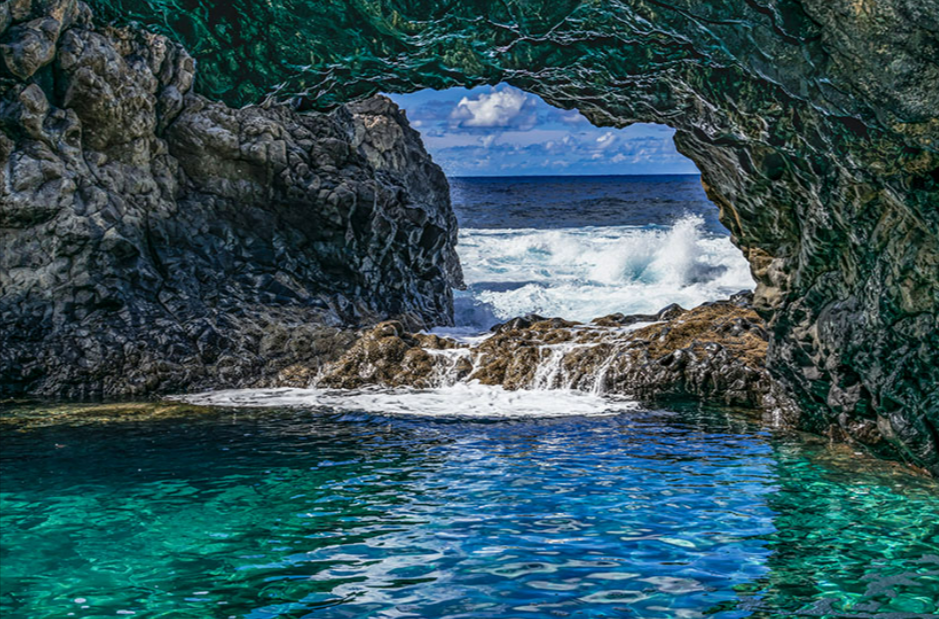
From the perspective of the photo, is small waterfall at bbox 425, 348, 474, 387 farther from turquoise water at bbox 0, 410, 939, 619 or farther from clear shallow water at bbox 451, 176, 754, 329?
clear shallow water at bbox 451, 176, 754, 329

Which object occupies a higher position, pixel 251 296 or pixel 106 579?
pixel 251 296

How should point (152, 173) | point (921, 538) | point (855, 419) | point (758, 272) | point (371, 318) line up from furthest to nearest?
1. point (371, 318)
2. point (152, 173)
3. point (758, 272)
4. point (855, 419)
5. point (921, 538)

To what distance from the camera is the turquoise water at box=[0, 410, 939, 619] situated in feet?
18.3

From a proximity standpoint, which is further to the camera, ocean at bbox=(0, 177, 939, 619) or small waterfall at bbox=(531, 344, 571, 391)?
small waterfall at bbox=(531, 344, 571, 391)

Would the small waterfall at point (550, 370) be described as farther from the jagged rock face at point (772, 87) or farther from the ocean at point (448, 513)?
the jagged rock face at point (772, 87)

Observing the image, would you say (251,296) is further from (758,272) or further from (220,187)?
(758,272)

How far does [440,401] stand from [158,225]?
22.0ft

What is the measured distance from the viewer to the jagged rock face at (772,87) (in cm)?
698

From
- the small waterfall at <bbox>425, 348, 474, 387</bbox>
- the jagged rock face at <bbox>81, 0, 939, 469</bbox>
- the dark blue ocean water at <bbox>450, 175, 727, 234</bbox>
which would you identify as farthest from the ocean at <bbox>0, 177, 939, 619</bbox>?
the dark blue ocean water at <bbox>450, 175, 727, 234</bbox>

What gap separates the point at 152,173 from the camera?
1698cm

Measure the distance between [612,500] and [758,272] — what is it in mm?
4731

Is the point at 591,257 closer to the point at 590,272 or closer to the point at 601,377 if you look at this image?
the point at 590,272

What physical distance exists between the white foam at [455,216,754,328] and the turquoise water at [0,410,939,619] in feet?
50.1

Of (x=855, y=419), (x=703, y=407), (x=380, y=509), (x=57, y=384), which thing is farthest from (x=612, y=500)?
(x=57, y=384)
